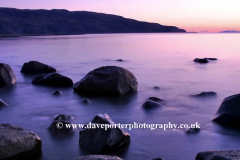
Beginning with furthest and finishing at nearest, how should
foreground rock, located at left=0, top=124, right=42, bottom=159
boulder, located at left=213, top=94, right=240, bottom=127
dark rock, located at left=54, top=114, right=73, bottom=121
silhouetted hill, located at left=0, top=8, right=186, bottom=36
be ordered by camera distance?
silhouetted hill, located at left=0, top=8, right=186, bottom=36 → dark rock, located at left=54, top=114, right=73, bottom=121 → boulder, located at left=213, top=94, right=240, bottom=127 → foreground rock, located at left=0, top=124, right=42, bottom=159

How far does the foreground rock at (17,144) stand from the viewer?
4.03 metres

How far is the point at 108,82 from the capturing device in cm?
841

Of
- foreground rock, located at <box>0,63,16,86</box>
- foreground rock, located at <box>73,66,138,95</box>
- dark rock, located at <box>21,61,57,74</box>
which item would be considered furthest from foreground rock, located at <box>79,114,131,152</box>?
dark rock, located at <box>21,61,57,74</box>

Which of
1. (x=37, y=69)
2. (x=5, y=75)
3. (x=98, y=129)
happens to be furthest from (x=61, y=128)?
(x=37, y=69)

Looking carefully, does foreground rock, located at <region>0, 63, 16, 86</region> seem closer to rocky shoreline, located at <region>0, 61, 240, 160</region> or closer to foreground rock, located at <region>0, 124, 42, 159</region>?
rocky shoreline, located at <region>0, 61, 240, 160</region>

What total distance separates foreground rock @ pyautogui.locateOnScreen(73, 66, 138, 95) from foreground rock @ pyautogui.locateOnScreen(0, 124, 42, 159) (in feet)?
13.4

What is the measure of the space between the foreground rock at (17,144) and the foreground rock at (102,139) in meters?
0.75

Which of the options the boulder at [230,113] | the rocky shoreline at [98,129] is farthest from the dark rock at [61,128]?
the boulder at [230,113]

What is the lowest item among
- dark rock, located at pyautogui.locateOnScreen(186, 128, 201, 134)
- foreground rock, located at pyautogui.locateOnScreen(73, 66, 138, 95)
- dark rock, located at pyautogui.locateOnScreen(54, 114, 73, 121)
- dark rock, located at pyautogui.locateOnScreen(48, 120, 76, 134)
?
dark rock, located at pyautogui.locateOnScreen(54, 114, 73, 121)

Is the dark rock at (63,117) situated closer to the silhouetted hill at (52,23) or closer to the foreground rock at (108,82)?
the foreground rock at (108,82)

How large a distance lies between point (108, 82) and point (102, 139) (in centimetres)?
403

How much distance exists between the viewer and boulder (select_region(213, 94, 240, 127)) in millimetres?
5629

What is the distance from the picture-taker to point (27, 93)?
28.7ft

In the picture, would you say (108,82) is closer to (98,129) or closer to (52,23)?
(98,129)
